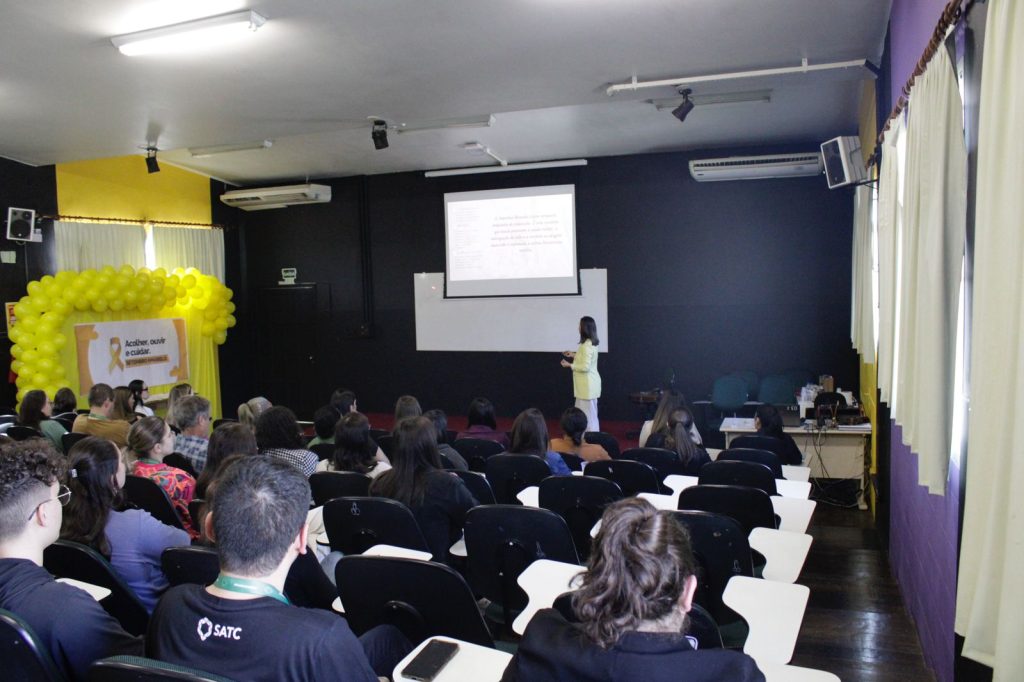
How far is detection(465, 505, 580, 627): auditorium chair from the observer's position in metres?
2.78

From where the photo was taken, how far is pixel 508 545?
9.48 feet

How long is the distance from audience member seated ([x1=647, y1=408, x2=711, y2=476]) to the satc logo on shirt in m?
3.44

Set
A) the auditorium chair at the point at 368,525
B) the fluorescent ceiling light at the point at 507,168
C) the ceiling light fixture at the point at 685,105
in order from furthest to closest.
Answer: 1. the fluorescent ceiling light at the point at 507,168
2. the ceiling light fixture at the point at 685,105
3. the auditorium chair at the point at 368,525

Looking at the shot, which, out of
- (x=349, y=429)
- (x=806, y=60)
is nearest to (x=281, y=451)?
(x=349, y=429)

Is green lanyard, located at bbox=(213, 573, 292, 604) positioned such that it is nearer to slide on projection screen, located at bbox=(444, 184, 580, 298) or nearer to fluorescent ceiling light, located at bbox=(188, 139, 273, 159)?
fluorescent ceiling light, located at bbox=(188, 139, 273, 159)

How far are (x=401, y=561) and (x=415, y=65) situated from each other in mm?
3859

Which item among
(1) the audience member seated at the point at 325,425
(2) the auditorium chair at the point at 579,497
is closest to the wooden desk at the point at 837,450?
(2) the auditorium chair at the point at 579,497

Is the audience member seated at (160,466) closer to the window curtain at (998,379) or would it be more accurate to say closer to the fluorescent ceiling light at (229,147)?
the window curtain at (998,379)

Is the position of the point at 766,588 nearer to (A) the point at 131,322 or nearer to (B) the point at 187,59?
(B) the point at 187,59

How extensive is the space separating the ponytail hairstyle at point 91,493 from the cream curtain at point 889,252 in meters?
3.51

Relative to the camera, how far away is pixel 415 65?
201 inches

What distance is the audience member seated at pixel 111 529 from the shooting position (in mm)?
2723

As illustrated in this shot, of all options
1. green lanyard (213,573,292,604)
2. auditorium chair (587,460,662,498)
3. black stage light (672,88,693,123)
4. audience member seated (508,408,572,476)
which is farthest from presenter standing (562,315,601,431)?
green lanyard (213,573,292,604)

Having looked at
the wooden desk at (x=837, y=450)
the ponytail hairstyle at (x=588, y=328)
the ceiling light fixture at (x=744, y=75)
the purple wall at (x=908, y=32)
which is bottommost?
the wooden desk at (x=837, y=450)
